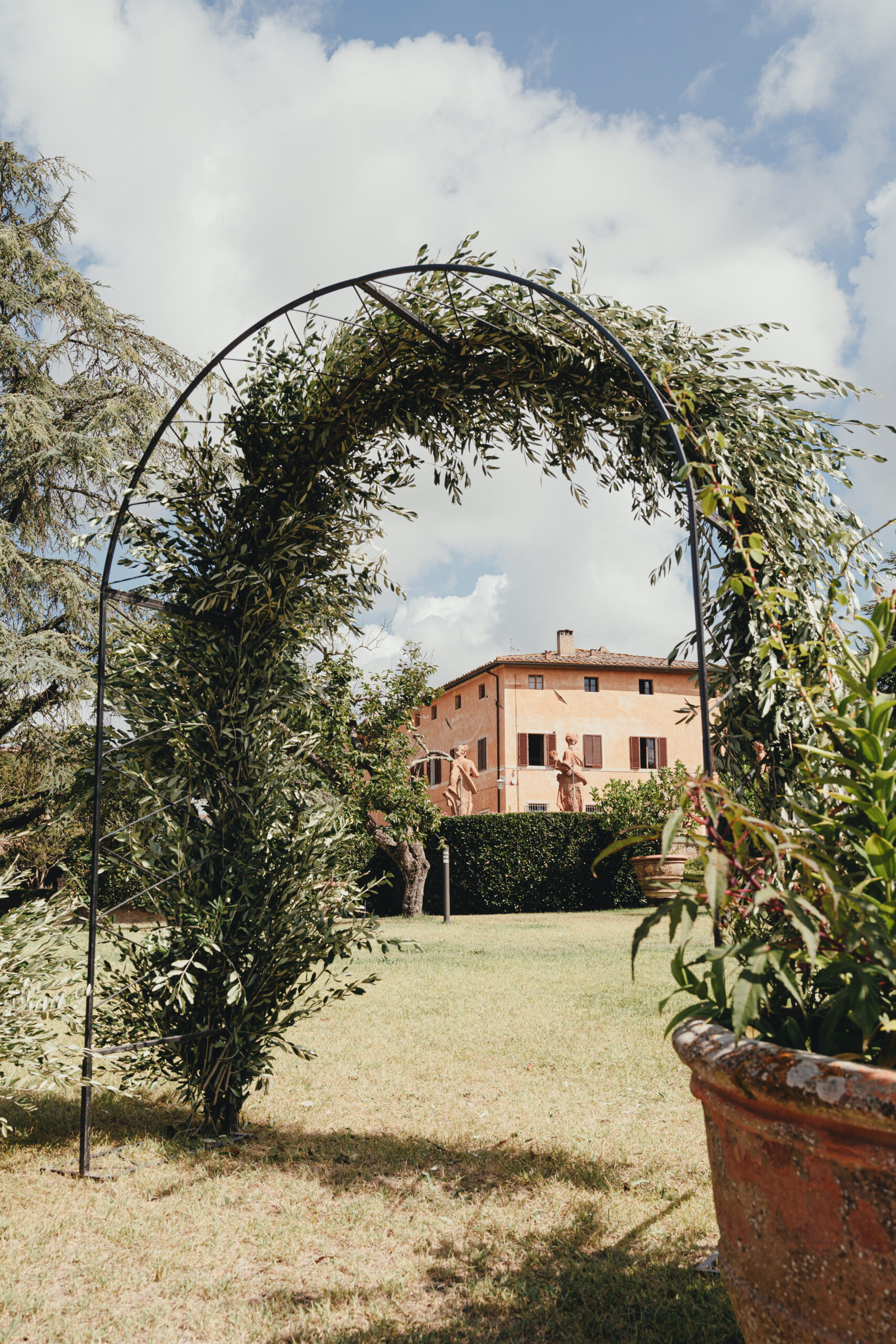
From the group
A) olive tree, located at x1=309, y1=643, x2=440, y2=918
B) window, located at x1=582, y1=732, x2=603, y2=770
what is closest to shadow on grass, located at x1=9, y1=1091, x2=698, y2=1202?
olive tree, located at x1=309, y1=643, x2=440, y2=918

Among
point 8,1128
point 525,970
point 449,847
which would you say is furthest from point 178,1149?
point 449,847

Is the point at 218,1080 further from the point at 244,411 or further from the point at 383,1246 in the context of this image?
the point at 244,411

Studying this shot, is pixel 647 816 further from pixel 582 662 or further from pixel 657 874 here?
pixel 582 662

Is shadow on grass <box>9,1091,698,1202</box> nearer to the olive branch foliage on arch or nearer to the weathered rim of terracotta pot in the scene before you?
the olive branch foliage on arch

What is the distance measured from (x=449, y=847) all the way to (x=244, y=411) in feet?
51.5

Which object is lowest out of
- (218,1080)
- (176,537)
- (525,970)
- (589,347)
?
(525,970)

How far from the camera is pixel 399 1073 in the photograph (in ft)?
16.4

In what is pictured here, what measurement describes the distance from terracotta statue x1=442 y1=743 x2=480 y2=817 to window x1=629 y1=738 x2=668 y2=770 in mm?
9748

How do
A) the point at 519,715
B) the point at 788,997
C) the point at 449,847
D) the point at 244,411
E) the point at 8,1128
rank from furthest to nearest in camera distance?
the point at 519,715, the point at 449,847, the point at 244,411, the point at 8,1128, the point at 788,997

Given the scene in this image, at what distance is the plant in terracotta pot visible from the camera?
1.31 m

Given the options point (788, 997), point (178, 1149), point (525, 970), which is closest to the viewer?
point (788, 997)

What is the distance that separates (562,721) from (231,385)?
27.1 meters

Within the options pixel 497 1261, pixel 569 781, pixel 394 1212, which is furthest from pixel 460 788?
pixel 497 1261

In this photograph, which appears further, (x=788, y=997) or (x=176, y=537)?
(x=176, y=537)
